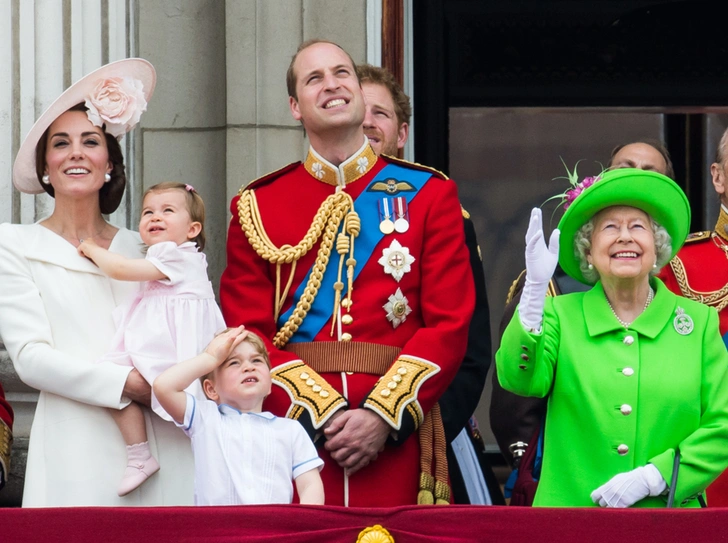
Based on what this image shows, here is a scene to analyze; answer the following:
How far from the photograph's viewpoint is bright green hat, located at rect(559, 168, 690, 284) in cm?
446

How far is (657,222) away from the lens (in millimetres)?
4535

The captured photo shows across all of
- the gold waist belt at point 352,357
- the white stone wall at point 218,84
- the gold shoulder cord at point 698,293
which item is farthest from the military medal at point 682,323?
the white stone wall at point 218,84

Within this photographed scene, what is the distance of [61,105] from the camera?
15.6 ft

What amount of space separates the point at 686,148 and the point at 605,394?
3.99 meters

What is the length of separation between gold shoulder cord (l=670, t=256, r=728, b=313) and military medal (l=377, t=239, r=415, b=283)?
908 millimetres

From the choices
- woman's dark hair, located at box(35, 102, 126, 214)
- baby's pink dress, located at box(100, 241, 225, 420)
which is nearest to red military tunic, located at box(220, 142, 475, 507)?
baby's pink dress, located at box(100, 241, 225, 420)

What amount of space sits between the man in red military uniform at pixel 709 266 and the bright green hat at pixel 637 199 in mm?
515

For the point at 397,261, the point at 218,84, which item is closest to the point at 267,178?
the point at 397,261

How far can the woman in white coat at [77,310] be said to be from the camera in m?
4.49

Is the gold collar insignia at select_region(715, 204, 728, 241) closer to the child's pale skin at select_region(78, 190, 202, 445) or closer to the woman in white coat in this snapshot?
the child's pale skin at select_region(78, 190, 202, 445)

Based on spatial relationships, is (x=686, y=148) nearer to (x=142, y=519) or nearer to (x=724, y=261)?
(x=724, y=261)

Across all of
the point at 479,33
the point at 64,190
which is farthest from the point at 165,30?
the point at 64,190

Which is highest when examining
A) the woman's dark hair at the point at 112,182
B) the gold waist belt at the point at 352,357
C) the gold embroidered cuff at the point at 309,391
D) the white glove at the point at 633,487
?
the woman's dark hair at the point at 112,182

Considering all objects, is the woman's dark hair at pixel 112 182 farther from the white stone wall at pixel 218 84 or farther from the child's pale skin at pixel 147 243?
the white stone wall at pixel 218 84
